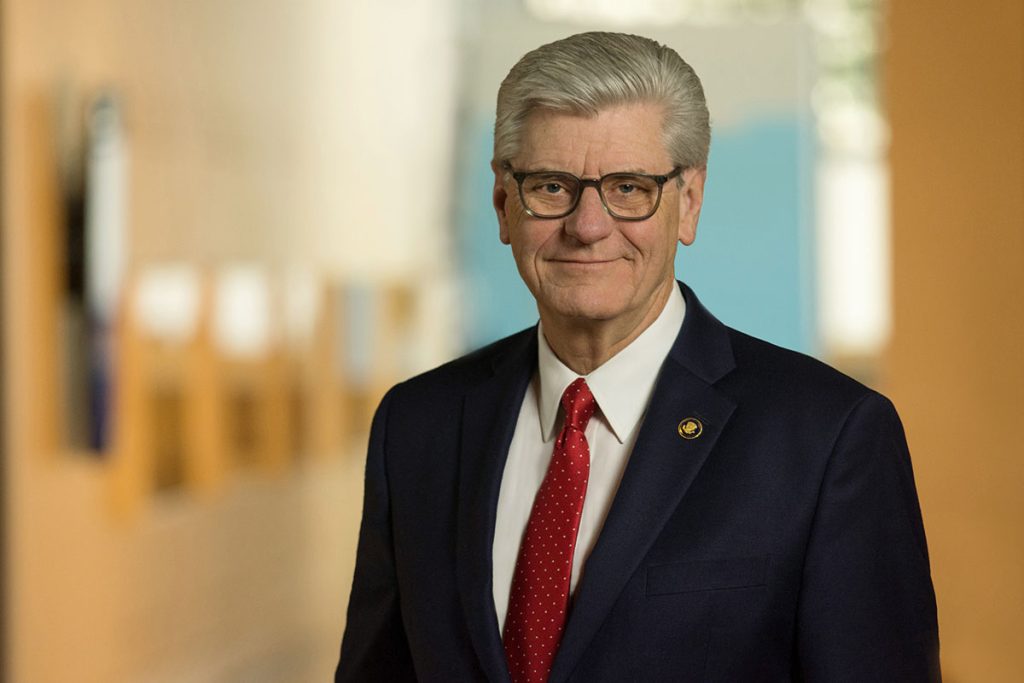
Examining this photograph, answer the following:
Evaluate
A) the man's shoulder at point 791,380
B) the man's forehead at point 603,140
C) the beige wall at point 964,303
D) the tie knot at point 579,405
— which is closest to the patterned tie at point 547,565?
the tie knot at point 579,405

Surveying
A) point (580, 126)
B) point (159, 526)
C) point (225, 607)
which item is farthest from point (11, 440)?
point (580, 126)

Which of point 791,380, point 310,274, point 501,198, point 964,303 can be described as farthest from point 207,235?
point 791,380

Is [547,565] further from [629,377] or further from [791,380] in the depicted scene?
[791,380]

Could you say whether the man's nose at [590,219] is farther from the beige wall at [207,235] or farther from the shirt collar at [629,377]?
the beige wall at [207,235]

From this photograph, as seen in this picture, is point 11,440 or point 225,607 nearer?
point 11,440

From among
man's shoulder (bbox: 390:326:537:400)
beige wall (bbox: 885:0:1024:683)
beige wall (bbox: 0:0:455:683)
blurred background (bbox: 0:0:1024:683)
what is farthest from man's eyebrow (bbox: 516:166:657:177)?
beige wall (bbox: 0:0:455:683)

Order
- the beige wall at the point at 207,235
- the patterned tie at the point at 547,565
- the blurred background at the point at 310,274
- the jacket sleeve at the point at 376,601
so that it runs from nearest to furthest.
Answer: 1. the patterned tie at the point at 547,565
2. the jacket sleeve at the point at 376,601
3. the blurred background at the point at 310,274
4. the beige wall at the point at 207,235

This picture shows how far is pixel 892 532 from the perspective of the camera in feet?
5.49

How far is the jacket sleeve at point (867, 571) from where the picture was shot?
1.64 metres

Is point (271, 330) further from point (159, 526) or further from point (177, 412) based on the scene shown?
point (159, 526)

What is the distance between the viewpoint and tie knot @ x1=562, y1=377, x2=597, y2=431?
1.83 m

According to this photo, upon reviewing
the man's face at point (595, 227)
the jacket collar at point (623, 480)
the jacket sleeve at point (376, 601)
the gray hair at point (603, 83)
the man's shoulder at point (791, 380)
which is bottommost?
the jacket sleeve at point (376, 601)

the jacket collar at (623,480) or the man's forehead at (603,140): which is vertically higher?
the man's forehead at (603,140)

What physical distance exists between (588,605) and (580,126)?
591mm
